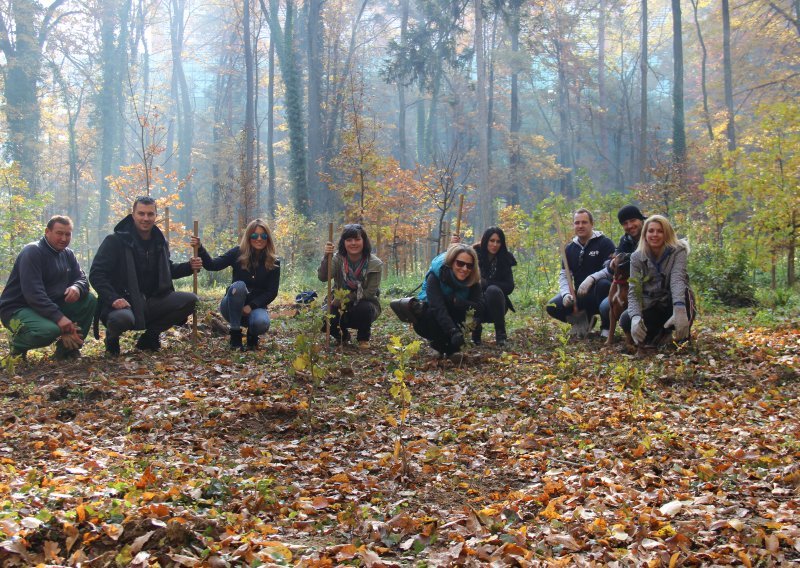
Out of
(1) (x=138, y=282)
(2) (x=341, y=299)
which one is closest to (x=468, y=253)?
(2) (x=341, y=299)

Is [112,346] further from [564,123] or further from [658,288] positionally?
[564,123]

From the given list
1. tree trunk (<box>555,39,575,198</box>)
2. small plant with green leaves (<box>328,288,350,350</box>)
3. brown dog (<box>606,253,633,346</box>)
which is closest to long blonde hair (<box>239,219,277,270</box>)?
small plant with green leaves (<box>328,288,350,350</box>)

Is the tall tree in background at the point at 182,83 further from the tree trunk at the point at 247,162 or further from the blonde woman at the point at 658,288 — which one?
the blonde woman at the point at 658,288

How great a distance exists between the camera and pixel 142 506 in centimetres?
→ 262

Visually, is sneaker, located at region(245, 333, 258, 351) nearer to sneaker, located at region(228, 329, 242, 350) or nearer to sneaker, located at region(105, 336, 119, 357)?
sneaker, located at region(228, 329, 242, 350)

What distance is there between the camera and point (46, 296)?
5.70 m

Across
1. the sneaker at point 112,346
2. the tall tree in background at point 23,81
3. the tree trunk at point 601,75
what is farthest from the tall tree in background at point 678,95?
the tall tree in background at point 23,81

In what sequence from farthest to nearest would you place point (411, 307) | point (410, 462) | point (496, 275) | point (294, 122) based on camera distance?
point (294, 122)
point (496, 275)
point (411, 307)
point (410, 462)

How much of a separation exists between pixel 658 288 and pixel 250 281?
4.17 m

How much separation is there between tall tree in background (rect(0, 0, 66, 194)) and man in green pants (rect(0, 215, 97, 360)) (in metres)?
23.5

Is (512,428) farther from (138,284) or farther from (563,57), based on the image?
(563,57)

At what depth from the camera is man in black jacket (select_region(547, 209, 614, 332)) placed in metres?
7.04

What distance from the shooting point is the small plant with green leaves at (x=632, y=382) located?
4440mm

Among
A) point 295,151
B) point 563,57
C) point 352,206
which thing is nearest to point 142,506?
point 352,206
